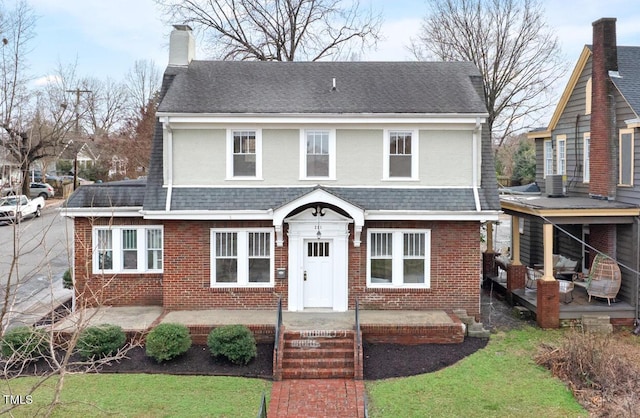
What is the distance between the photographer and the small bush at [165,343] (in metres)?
12.7

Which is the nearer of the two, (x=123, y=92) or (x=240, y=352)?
(x=240, y=352)

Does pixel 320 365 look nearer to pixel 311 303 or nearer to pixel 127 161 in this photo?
pixel 311 303

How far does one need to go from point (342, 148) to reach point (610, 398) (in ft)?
29.1

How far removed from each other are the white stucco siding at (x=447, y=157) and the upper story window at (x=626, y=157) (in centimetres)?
503

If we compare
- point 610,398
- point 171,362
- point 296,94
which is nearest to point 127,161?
point 296,94

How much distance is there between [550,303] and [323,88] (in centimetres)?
903

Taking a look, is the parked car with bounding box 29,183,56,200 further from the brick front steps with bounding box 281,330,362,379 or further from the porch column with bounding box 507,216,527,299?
the porch column with bounding box 507,216,527,299

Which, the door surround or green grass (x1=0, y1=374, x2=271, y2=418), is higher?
the door surround

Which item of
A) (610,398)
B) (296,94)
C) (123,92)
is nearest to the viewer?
(610,398)

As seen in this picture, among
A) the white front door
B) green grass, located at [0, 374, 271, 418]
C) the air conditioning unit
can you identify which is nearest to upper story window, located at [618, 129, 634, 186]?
the air conditioning unit

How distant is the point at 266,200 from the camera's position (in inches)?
619

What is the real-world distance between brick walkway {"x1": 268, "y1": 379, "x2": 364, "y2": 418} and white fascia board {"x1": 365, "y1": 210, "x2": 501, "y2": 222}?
4692 millimetres

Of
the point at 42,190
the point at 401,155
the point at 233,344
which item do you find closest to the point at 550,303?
the point at 401,155

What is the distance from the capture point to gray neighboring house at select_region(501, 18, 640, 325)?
16406mm
